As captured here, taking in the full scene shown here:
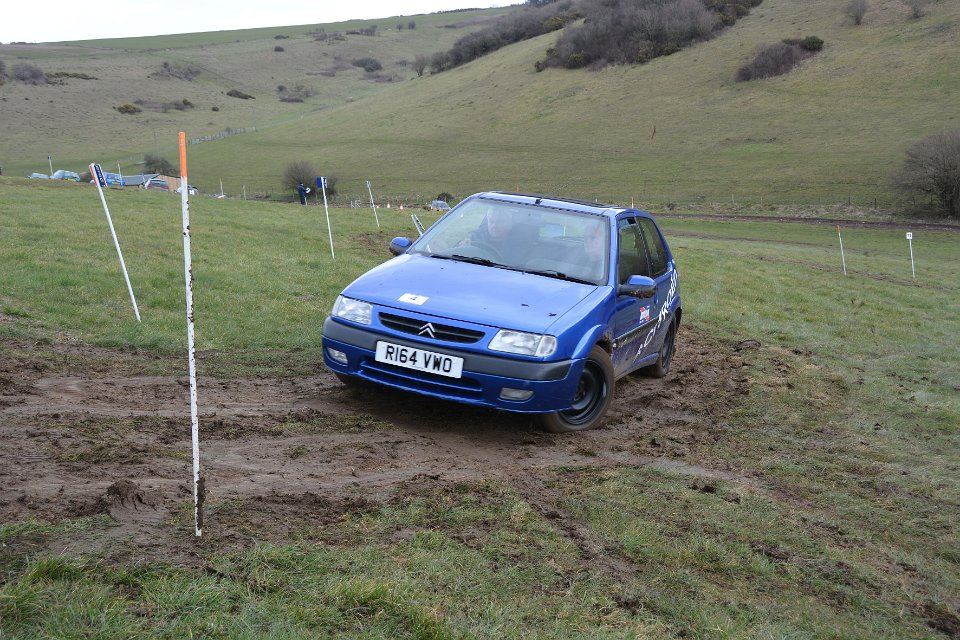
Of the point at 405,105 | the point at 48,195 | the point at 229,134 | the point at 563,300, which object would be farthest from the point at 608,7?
the point at 563,300

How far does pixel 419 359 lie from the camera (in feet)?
20.1

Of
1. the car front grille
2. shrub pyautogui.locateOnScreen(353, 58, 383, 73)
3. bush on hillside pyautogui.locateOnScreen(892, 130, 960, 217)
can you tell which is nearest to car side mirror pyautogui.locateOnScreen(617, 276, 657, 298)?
the car front grille

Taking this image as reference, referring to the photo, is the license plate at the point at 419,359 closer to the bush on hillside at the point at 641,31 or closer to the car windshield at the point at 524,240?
the car windshield at the point at 524,240

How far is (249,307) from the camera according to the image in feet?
35.8

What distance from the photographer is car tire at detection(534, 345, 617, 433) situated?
6680 mm

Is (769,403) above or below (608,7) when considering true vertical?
below

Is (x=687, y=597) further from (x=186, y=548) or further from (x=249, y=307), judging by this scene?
(x=249, y=307)

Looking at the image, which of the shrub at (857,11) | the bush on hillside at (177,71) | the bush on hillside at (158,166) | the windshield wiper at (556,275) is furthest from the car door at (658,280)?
the bush on hillside at (177,71)

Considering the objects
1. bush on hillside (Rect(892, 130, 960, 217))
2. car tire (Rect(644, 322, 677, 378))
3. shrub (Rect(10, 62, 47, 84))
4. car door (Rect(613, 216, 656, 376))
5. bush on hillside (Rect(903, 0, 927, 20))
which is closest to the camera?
car door (Rect(613, 216, 656, 376))

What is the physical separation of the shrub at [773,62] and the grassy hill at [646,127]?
1.08 meters

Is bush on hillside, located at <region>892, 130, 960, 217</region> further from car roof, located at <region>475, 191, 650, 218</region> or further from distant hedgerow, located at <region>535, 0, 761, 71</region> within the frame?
car roof, located at <region>475, 191, 650, 218</region>

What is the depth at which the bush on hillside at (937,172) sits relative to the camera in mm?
43562

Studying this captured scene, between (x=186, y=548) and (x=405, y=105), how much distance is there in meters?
93.9

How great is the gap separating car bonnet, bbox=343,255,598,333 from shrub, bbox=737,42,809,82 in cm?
7207
